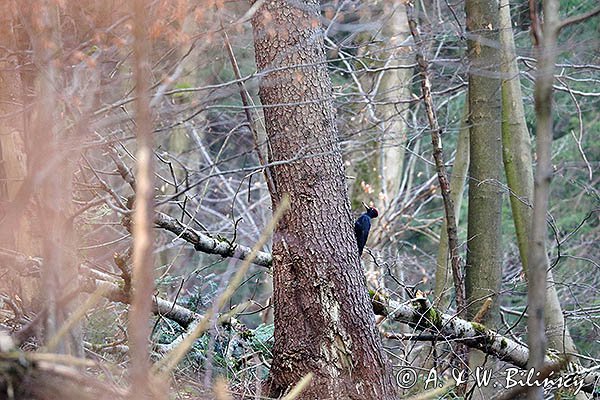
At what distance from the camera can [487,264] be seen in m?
7.14

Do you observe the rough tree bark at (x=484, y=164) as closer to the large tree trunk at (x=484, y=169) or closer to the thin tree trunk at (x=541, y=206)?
the large tree trunk at (x=484, y=169)

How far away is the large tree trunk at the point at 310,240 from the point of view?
15.2 ft

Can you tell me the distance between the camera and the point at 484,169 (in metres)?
7.24

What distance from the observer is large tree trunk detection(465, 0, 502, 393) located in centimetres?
713

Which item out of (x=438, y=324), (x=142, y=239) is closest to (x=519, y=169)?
(x=438, y=324)

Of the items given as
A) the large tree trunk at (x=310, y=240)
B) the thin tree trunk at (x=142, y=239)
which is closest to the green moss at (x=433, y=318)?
the large tree trunk at (x=310, y=240)

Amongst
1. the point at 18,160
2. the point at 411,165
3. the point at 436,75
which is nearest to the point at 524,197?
the point at 436,75

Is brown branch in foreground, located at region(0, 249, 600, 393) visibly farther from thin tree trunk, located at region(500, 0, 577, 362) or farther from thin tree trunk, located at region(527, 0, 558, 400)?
thin tree trunk, located at region(527, 0, 558, 400)

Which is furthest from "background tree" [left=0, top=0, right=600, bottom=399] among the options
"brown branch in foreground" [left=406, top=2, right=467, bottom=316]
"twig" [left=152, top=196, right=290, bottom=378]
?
"brown branch in foreground" [left=406, top=2, right=467, bottom=316]

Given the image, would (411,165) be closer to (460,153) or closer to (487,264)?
(460,153)

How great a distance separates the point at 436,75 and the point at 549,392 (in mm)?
4195

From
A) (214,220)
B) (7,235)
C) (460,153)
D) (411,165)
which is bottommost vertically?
(214,220)

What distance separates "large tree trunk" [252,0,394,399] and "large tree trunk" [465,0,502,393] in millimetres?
2657

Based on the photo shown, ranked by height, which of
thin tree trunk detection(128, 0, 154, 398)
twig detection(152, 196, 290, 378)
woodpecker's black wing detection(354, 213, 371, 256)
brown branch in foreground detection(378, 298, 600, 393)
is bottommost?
brown branch in foreground detection(378, 298, 600, 393)
